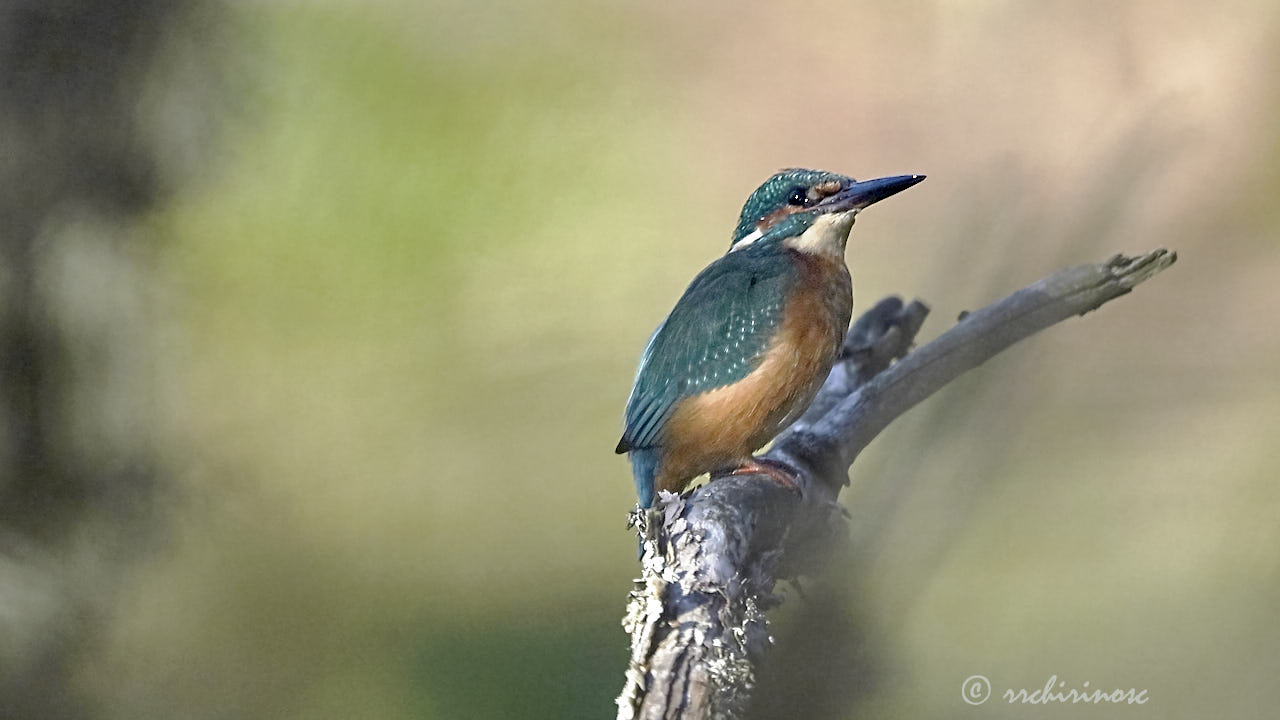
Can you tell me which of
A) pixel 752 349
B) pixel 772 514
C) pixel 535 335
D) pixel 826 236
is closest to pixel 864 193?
pixel 826 236

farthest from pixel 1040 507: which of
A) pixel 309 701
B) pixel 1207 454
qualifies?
pixel 309 701

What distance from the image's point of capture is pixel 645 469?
100 cm

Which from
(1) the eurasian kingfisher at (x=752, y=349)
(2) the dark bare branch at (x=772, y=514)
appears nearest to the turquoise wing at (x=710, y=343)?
(1) the eurasian kingfisher at (x=752, y=349)

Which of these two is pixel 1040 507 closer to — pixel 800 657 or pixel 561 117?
pixel 800 657

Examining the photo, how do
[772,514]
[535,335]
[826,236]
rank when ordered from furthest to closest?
[535,335], [826,236], [772,514]

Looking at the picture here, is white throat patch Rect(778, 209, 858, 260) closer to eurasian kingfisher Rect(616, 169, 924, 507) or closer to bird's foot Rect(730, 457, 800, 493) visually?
eurasian kingfisher Rect(616, 169, 924, 507)

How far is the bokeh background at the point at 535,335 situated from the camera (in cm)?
103

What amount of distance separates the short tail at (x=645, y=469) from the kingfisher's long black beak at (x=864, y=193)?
30 centimetres

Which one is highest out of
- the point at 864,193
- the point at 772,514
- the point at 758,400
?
the point at 864,193

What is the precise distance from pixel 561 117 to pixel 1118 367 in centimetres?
73

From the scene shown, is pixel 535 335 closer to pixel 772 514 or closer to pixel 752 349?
pixel 752 349

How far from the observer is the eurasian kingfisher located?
0.98 metres

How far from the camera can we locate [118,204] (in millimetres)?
1331

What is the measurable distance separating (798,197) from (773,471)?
28cm
